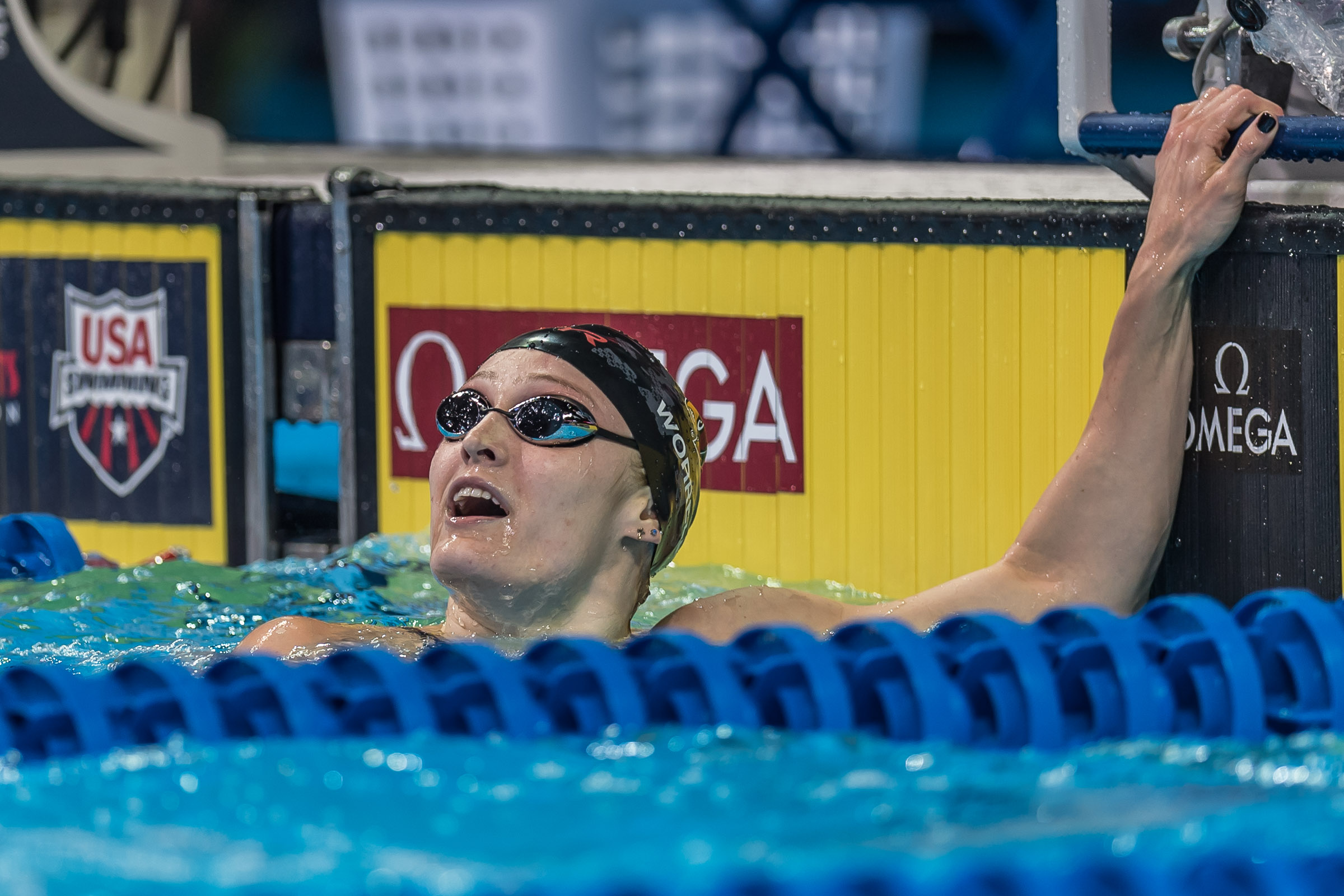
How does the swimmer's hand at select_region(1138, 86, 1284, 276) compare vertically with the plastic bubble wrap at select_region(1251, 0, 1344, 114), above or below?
below

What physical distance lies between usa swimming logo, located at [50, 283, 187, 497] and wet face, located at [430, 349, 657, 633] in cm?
166

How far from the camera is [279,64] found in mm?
9516

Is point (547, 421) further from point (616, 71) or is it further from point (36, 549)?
point (616, 71)

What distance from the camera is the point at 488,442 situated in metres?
2.43

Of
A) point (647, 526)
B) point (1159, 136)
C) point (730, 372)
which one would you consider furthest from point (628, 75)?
point (647, 526)

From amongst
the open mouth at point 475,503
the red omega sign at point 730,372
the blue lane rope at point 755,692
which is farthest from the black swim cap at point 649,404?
the red omega sign at point 730,372

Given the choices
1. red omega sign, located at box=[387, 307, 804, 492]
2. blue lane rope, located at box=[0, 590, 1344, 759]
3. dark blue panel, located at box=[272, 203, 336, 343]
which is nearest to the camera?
blue lane rope, located at box=[0, 590, 1344, 759]

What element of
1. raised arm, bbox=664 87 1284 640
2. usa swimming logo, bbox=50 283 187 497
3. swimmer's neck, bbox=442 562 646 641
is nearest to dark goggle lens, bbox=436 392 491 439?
swimmer's neck, bbox=442 562 646 641

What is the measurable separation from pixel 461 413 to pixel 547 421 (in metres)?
0.13

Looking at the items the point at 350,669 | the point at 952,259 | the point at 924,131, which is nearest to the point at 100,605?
the point at 350,669

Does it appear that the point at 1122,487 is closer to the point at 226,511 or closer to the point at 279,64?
the point at 226,511

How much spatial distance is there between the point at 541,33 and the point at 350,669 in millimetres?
7386

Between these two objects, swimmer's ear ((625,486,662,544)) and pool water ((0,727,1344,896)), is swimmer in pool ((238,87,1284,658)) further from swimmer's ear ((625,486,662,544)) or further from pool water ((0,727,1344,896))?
pool water ((0,727,1344,896))

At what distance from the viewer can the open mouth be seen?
2.43 metres
